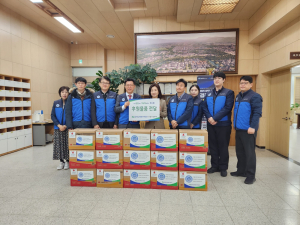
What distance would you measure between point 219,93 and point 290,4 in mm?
2215

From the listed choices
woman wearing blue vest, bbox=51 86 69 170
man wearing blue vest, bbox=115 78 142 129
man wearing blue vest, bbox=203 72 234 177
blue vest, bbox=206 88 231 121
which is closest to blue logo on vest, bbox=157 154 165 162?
man wearing blue vest, bbox=115 78 142 129

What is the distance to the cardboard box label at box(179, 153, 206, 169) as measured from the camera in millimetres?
2594

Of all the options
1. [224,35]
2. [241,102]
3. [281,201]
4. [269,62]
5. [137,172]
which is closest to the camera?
[281,201]

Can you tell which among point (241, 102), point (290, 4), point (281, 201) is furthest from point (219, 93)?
point (290, 4)

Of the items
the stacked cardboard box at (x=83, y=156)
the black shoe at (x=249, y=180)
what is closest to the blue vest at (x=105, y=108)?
the stacked cardboard box at (x=83, y=156)

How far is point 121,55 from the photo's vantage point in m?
8.84

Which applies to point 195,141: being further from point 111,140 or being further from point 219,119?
point 111,140

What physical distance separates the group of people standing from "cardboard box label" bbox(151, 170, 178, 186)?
76 centimetres

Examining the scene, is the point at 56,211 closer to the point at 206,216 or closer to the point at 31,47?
the point at 206,216

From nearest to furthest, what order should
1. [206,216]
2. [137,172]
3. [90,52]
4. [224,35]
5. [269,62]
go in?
[206,216] → [137,172] → [269,62] → [224,35] → [90,52]

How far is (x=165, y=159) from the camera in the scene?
104 inches

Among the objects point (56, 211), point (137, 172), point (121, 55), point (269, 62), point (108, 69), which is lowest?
point (56, 211)

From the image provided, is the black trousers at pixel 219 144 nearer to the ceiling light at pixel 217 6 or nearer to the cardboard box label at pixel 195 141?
the cardboard box label at pixel 195 141

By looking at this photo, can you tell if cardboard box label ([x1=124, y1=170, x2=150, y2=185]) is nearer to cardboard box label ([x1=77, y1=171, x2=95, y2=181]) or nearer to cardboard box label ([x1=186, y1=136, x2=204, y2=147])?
cardboard box label ([x1=77, y1=171, x2=95, y2=181])
